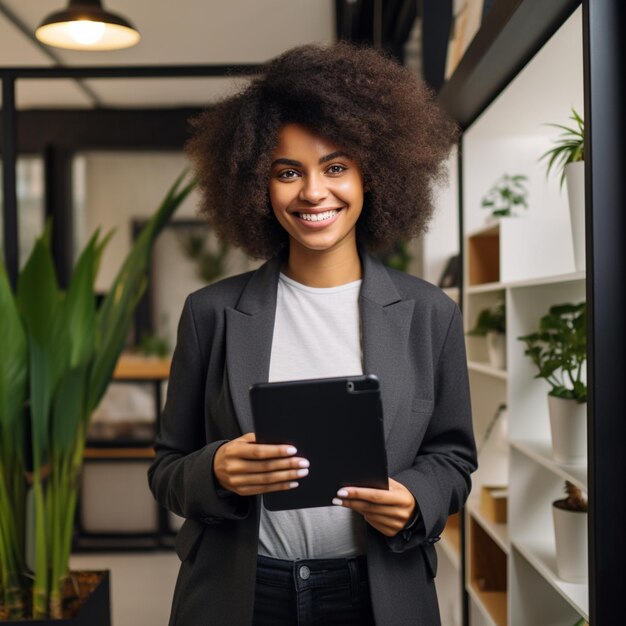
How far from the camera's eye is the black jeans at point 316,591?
3.72 ft

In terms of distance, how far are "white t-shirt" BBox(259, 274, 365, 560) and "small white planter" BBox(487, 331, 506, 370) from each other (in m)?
1.19

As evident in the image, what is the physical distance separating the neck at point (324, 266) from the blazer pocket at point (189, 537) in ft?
1.33

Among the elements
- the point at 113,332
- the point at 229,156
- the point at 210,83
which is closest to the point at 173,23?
the point at 210,83

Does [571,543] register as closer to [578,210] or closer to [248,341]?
[578,210]

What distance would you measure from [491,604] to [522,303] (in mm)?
910

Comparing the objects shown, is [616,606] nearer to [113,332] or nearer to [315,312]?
[315,312]

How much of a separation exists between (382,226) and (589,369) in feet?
1.30

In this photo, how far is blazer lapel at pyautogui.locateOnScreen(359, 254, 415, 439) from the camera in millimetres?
1150

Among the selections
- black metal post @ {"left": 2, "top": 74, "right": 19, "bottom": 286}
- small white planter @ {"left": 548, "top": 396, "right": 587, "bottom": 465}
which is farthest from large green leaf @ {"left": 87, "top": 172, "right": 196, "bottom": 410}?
small white planter @ {"left": 548, "top": 396, "right": 587, "bottom": 465}

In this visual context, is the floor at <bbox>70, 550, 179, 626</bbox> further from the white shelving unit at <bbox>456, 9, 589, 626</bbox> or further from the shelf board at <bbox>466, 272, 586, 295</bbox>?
the shelf board at <bbox>466, 272, 586, 295</bbox>

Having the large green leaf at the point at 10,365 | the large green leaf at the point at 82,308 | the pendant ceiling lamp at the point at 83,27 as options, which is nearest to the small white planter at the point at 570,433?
the large green leaf at the point at 82,308

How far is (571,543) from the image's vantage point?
1.71 metres

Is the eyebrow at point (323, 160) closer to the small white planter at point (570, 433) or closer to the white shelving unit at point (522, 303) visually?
the white shelving unit at point (522, 303)

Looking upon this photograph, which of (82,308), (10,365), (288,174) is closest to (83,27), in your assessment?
(82,308)
